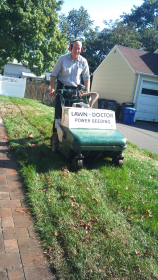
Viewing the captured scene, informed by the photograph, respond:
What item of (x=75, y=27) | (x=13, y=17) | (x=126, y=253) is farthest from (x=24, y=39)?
(x=75, y=27)

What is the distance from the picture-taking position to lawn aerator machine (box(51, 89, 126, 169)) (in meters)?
4.17

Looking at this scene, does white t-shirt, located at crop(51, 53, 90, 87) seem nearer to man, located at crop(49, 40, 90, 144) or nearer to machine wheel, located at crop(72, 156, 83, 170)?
man, located at crop(49, 40, 90, 144)

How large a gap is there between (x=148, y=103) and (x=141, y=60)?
3932 mm

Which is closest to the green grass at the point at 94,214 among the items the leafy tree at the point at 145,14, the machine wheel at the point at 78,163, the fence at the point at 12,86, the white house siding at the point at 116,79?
the machine wheel at the point at 78,163

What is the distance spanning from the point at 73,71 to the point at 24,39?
1427 cm

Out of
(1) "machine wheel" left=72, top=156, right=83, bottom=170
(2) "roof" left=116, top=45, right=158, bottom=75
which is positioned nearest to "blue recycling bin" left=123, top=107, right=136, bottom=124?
(2) "roof" left=116, top=45, right=158, bottom=75

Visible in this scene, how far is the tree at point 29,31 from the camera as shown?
16688 mm

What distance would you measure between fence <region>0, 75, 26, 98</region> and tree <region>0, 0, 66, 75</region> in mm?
1616

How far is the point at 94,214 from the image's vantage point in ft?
10.3

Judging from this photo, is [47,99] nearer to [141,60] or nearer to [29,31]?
[29,31]

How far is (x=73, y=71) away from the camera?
206 inches

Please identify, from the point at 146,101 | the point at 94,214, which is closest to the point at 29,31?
the point at 146,101

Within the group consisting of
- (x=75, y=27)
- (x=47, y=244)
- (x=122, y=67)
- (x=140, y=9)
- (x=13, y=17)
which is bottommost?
(x=47, y=244)

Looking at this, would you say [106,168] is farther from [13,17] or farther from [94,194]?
[13,17]
